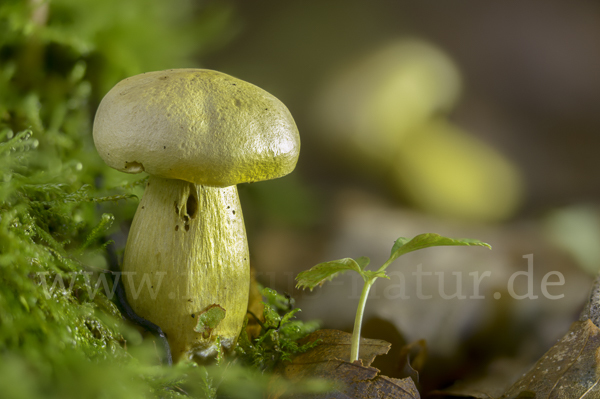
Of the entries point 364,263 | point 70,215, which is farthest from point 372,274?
point 70,215

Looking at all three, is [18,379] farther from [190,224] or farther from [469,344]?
[469,344]

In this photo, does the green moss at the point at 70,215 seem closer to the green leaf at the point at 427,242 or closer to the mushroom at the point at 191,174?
the mushroom at the point at 191,174

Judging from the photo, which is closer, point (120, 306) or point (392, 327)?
point (120, 306)

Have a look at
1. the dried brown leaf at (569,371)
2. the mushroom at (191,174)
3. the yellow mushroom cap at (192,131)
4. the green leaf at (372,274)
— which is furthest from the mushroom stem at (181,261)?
the dried brown leaf at (569,371)

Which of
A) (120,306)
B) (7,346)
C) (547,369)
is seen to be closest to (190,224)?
(120,306)

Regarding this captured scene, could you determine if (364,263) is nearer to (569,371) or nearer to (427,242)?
(427,242)

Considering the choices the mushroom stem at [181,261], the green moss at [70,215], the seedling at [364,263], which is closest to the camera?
the green moss at [70,215]

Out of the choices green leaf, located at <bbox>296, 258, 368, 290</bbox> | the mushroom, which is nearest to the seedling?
green leaf, located at <bbox>296, 258, 368, 290</bbox>
